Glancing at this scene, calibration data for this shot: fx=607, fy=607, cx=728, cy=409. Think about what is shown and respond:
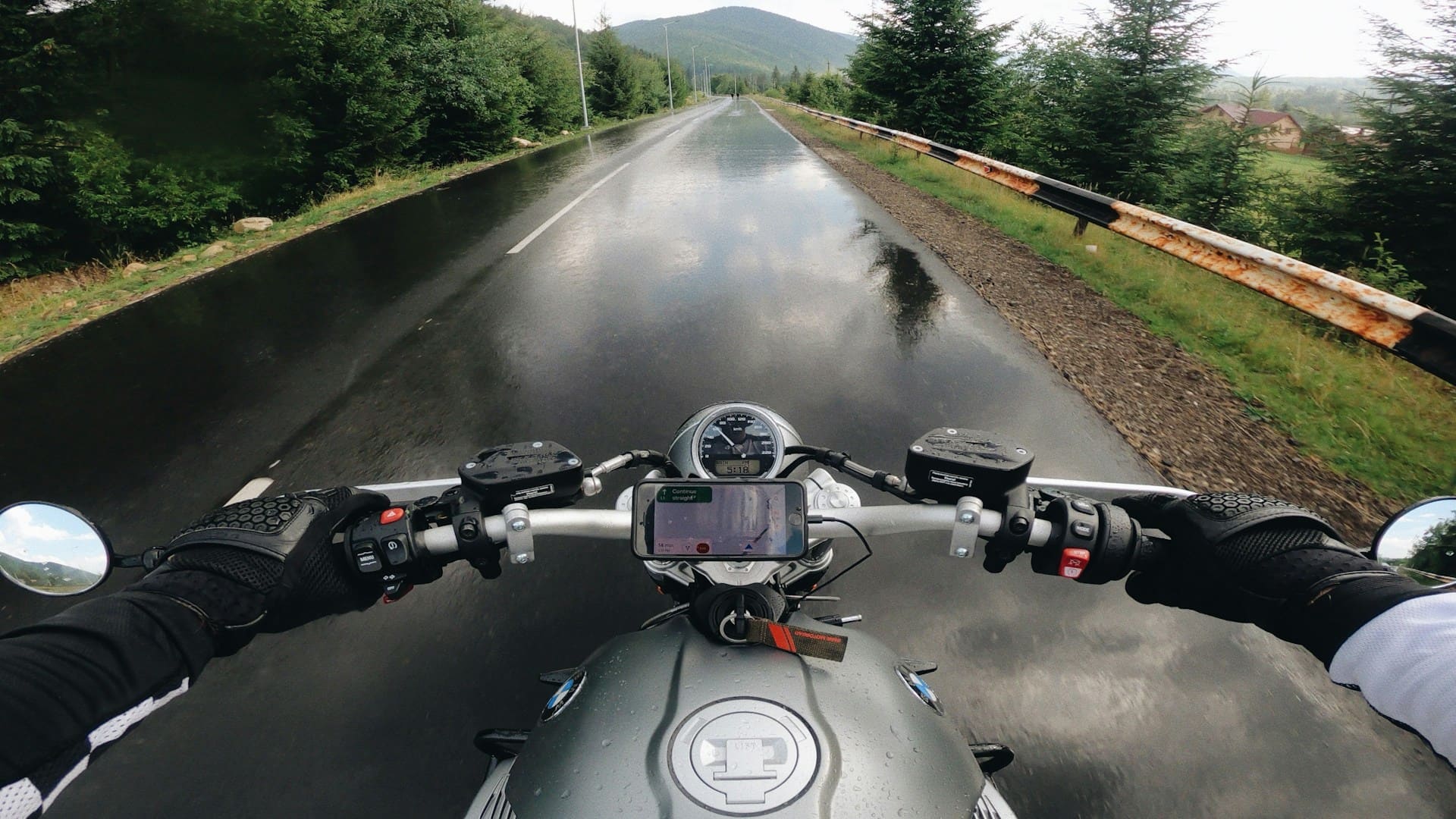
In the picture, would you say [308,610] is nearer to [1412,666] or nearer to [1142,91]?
[1412,666]

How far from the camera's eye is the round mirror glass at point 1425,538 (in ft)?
4.05

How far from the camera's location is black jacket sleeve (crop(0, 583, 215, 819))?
92 centimetres

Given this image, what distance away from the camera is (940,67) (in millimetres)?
17297

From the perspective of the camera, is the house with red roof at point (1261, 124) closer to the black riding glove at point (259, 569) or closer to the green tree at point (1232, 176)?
the green tree at point (1232, 176)

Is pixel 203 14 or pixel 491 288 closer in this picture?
pixel 491 288

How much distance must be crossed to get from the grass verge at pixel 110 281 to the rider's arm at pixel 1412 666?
881 cm

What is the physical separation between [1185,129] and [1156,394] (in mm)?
9083

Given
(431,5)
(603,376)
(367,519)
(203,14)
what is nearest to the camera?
(367,519)

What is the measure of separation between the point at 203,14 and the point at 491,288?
30.9 ft

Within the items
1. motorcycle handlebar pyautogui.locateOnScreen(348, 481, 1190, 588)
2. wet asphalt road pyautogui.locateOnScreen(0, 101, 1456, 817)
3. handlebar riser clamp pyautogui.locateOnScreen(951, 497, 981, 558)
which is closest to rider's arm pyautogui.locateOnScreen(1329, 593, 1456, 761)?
motorcycle handlebar pyautogui.locateOnScreen(348, 481, 1190, 588)

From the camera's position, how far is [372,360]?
201 inches

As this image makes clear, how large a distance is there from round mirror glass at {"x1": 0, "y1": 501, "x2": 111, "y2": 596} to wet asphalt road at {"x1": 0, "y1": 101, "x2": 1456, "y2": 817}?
105 cm

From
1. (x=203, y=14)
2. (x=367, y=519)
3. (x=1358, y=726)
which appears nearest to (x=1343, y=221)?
(x=1358, y=726)

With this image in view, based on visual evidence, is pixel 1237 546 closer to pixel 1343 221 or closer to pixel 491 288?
pixel 491 288
